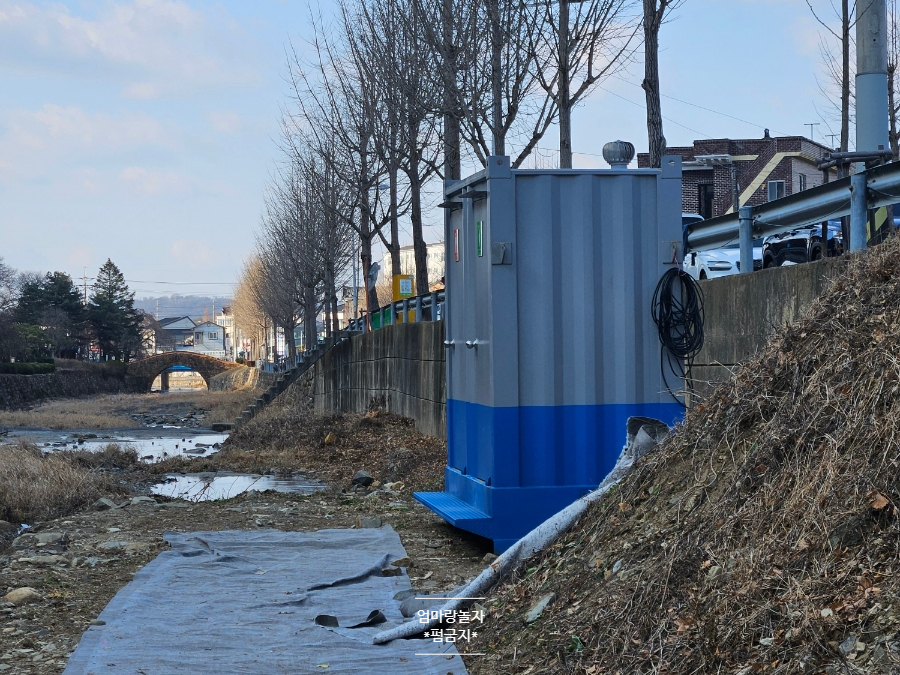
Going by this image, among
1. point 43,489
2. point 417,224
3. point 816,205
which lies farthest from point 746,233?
point 417,224

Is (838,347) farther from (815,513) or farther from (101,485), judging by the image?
(101,485)

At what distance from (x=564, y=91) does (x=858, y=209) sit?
9497mm

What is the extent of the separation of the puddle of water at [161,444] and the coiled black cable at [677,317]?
1852 cm

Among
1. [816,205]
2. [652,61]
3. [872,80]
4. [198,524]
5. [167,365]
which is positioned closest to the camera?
[816,205]

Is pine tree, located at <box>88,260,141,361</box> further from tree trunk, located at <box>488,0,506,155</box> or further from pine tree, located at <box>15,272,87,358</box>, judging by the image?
tree trunk, located at <box>488,0,506,155</box>

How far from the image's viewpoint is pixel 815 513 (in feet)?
12.6

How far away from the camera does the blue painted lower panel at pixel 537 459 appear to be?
7.48 meters

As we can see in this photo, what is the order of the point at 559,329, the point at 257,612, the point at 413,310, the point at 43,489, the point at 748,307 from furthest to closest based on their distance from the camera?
the point at 413,310 → the point at 43,489 → the point at 559,329 → the point at 748,307 → the point at 257,612

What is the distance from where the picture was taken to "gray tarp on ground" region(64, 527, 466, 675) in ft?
16.3

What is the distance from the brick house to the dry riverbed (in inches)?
1409

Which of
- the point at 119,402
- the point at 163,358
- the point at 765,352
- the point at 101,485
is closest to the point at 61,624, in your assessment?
the point at 765,352

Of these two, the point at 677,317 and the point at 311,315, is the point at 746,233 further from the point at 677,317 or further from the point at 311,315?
the point at 311,315

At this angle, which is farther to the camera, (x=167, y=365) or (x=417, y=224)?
(x=167, y=365)

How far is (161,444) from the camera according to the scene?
30.4 metres
